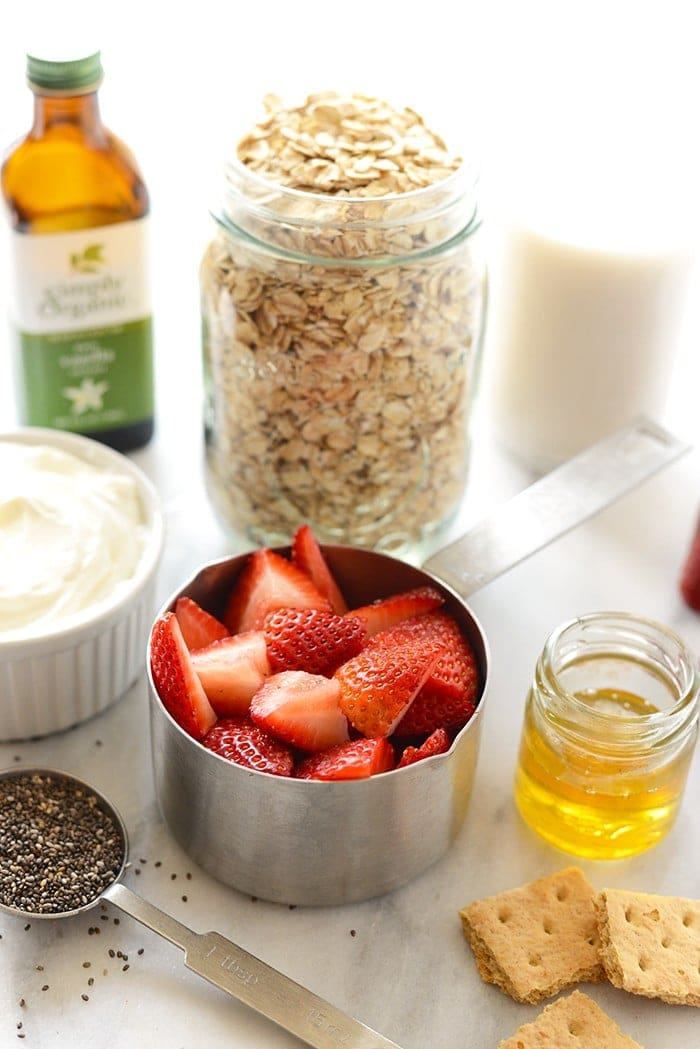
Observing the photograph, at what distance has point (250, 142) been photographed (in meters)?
1.13

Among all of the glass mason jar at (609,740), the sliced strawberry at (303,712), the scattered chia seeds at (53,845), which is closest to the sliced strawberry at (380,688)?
the sliced strawberry at (303,712)

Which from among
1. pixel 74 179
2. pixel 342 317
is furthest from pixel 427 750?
pixel 74 179

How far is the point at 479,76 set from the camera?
155cm

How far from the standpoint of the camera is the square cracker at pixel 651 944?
0.93 meters

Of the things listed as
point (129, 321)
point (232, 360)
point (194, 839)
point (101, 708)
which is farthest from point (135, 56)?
point (194, 839)

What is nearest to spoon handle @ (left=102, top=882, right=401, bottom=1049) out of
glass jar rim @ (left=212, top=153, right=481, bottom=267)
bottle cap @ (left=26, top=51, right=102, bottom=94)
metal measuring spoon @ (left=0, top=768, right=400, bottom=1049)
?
metal measuring spoon @ (left=0, top=768, right=400, bottom=1049)

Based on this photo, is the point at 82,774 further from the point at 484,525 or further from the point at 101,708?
the point at 484,525

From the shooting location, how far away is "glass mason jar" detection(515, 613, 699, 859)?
997mm

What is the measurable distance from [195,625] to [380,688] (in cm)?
17

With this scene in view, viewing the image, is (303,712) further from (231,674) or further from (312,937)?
(312,937)

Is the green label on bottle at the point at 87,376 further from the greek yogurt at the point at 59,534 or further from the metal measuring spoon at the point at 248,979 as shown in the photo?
the metal measuring spoon at the point at 248,979

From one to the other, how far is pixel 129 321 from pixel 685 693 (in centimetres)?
63

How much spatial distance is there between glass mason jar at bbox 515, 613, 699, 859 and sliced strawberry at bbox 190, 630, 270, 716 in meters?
0.22

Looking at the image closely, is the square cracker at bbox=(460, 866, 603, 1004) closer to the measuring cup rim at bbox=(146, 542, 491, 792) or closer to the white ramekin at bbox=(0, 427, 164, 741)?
the measuring cup rim at bbox=(146, 542, 491, 792)
